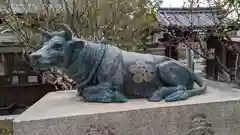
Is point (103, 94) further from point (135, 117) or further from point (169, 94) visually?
point (169, 94)

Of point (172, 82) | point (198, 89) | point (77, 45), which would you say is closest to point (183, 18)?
point (198, 89)

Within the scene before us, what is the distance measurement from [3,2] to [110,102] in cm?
363

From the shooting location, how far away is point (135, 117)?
247 centimetres

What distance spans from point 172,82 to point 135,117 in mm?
547

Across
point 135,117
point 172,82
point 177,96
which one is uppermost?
point 172,82

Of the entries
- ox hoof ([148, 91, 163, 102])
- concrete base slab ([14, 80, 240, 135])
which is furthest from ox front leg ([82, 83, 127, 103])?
ox hoof ([148, 91, 163, 102])

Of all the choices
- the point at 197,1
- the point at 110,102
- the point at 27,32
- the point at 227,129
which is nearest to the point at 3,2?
the point at 27,32

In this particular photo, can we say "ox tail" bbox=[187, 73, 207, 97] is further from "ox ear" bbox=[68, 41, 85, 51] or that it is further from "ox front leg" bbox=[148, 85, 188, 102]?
"ox ear" bbox=[68, 41, 85, 51]

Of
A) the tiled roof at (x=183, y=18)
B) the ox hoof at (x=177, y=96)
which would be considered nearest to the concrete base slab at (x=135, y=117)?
the ox hoof at (x=177, y=96)

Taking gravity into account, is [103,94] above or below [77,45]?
below

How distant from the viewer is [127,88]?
2801 mm

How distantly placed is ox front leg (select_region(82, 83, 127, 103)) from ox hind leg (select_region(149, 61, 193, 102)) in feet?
0.99

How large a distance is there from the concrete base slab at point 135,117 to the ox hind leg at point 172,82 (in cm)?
8

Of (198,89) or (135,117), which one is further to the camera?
(198,89)
